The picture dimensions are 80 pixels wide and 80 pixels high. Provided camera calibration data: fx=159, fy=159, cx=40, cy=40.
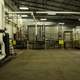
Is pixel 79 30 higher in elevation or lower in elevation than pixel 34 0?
lower

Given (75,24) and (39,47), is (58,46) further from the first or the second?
(75,24)

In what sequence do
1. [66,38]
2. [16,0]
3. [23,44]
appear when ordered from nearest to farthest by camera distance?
[16,0]
[23,44]
[66,38]

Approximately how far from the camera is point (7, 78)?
4348 mm

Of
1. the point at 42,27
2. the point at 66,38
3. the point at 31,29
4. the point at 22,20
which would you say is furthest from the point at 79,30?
the point at 22,20

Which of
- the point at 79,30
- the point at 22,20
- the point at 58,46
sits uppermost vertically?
the point at 22,20

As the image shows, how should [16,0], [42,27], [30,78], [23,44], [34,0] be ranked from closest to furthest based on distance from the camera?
[30,78], [34,0], [16,0], [23,44], [42,27]

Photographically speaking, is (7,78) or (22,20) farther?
(22,20)

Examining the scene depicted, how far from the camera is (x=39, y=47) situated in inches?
653

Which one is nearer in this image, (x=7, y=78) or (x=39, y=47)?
(x=7, y=78)

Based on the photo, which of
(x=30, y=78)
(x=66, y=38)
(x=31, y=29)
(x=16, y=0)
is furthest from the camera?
(x=66, y=38)

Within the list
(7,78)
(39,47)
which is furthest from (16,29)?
(7,78)

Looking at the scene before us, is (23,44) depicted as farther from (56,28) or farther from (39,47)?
(56,28)

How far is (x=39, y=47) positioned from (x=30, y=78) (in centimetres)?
1228

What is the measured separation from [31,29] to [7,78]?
1508 cm
